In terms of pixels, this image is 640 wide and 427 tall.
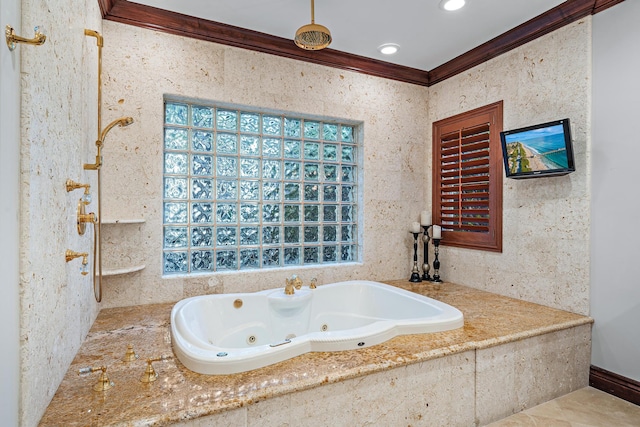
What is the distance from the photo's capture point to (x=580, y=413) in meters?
1.80

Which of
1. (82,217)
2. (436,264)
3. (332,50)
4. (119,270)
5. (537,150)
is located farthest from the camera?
(436,264)

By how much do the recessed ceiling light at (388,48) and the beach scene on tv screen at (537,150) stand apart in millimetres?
1114

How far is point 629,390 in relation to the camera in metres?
1.92

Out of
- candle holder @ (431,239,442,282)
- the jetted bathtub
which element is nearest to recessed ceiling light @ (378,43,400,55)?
candle holder @ (431,239,442,282)

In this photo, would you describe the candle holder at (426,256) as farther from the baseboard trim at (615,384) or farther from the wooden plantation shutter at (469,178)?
the baseboard trim at (615,384)

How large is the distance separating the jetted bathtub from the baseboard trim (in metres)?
0.94

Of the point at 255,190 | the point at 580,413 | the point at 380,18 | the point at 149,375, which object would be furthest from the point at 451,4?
the point at 149,375

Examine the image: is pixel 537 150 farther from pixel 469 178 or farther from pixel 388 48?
pixel 388 48

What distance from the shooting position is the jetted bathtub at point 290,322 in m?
1.48

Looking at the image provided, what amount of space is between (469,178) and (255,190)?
1773 millimetres

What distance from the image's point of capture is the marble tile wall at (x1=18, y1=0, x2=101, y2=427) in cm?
100

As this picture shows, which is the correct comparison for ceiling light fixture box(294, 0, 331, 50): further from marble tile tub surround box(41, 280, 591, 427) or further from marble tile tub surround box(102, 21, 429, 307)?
marble tile tub surround box(41, 280, 591, 427)

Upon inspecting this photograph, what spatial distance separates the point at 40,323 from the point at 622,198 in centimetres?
279

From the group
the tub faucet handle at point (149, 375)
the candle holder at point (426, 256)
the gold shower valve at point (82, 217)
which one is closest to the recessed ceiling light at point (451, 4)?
the candle holder at point (426, 256)
